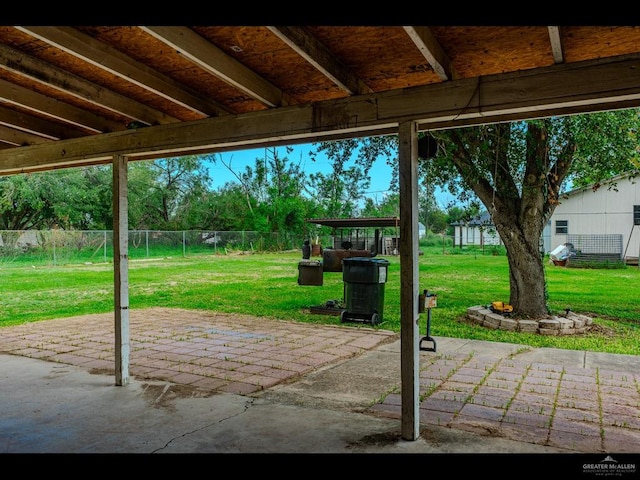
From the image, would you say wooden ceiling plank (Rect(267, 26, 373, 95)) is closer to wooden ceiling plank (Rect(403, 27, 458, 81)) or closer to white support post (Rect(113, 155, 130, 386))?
wooden ceiling plank (Rect(403, 27, 458, 81))

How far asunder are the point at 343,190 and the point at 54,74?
100ft

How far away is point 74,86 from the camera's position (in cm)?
334

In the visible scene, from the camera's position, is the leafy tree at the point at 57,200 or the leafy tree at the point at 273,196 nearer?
the leafy tree at the point at 57,200

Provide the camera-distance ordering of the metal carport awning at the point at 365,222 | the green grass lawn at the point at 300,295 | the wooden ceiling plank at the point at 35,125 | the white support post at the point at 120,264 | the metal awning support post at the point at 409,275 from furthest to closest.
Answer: the metal carport awning at the point at 365,222 < the green grass lawn at the point at 300,295 < the white support post at the point at 120,264 < the wooden ceiling plank at the point at 35,125 < the metal awning support post at the point at 409,275

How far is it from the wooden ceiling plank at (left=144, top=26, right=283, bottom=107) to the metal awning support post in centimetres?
94

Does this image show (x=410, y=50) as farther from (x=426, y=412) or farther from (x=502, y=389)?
(x=502, y=389)

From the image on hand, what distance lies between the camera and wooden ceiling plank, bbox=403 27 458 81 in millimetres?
2293

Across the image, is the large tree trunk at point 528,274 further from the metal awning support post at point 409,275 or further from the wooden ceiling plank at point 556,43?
the wooden ceiling plank at point 556,43

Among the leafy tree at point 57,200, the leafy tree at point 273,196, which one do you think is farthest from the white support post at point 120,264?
the leafy tree at point 273,196

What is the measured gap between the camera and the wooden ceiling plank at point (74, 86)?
2.91 meters

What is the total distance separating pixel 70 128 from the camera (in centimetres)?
454

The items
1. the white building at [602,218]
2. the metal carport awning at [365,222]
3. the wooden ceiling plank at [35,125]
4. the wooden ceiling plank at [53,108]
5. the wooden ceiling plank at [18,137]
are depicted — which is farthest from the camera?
the white building at [602,218]

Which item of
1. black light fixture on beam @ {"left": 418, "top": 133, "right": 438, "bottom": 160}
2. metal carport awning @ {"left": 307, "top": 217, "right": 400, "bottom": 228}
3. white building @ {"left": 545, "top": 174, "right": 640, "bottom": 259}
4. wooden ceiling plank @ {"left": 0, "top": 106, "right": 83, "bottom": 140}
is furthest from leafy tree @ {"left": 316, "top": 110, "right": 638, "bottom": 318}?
white building @ {"left": 545, "top": 174, "right": 640, "bottom": 259}

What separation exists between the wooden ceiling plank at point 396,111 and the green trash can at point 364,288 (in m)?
3.54
